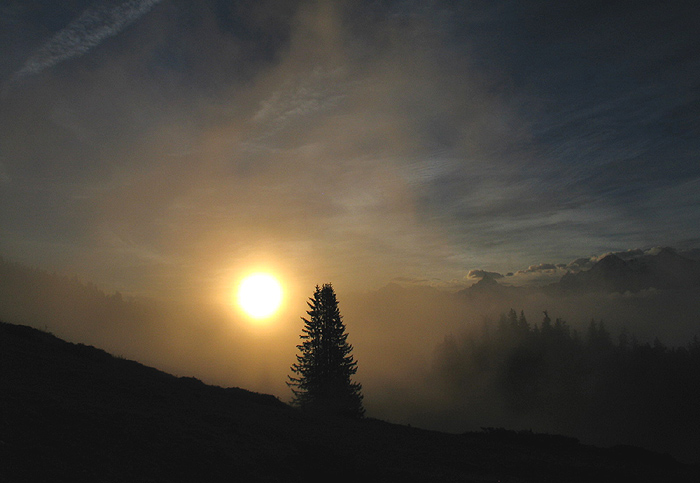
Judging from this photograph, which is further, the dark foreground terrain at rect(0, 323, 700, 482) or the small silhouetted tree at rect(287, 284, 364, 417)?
the small silhouetted tree at rect(287, 284, 364, 417)

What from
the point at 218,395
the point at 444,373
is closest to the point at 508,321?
the point at 444,373

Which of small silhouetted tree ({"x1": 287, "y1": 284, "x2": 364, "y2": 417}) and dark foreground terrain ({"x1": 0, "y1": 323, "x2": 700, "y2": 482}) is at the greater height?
small silhouetted tree ({"x1": 287, "y1": 284, "x2": 364, "y2": 417})

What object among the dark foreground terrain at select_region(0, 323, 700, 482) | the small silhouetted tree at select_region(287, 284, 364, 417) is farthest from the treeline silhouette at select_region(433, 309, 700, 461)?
the dark foreground terrain at select_region(0, 323, 700, 482)

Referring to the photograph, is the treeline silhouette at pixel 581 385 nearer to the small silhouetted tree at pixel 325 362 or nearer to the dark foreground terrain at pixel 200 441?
the small silhouetted tree at pixel 325 362

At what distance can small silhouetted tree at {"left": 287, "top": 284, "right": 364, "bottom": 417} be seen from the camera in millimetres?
36875

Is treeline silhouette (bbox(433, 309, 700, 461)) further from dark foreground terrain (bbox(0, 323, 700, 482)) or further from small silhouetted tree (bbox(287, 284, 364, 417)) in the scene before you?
dark foreground terrain (bbox(0, 323, 700, 482))

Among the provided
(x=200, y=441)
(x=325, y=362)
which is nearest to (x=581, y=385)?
(x=325, y=362)

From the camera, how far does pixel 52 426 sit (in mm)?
9766

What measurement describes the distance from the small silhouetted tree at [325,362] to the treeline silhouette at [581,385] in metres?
57.4

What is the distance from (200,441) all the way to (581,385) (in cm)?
9718

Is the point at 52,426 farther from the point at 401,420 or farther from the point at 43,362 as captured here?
the point at 401,420

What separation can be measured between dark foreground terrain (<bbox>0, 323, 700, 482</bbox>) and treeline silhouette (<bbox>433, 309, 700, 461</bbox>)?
239 feet

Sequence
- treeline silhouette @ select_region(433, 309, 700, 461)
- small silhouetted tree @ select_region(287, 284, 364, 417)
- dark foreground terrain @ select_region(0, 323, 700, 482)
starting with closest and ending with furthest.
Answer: dark foreground terrain @ select_region(0, 323, 700, 482) < small silhouetted tree @ select_region(287, 284, 364, 417) < treeline silhouette @ select_region(433, 309, 700, 461)

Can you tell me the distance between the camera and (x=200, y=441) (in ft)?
38.7
